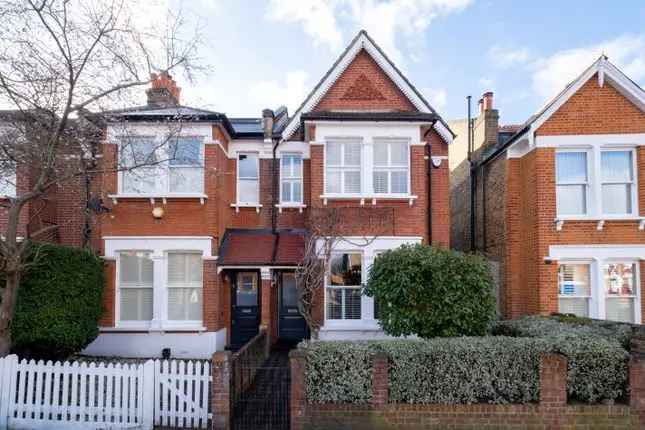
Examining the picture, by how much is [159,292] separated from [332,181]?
229 inches

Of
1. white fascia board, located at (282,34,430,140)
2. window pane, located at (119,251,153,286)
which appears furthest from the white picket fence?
white fascia board, located at (282,34,430,140)

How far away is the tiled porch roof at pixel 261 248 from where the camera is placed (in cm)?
1258

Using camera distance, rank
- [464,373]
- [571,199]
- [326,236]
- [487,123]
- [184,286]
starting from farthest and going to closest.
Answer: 1. [487,123]
2. [571,199]
3. [184,286]
4. [326,236]
5. [464,373]

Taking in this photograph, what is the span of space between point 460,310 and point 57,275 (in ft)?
29.5

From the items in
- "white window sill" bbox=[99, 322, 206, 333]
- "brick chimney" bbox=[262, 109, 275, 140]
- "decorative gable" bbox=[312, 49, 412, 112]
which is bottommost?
"white window sill" bbox=[99, 322, 206, 333]

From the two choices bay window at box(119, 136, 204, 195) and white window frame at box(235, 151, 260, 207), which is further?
white window frame at box(235, 151, 260, 207)

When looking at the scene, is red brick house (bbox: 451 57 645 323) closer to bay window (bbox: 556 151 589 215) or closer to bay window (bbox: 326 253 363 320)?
bay window (bbox: 556 151 589 215)

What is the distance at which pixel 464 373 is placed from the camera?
723 cm

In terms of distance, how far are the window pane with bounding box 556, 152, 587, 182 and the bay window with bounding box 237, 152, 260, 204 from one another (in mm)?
9001

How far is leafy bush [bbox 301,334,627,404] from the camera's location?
7.22 meters

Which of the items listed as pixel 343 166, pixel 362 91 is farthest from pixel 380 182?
pixel 362 91

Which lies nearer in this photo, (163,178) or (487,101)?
(163,178)

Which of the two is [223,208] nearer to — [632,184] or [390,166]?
[390,166]

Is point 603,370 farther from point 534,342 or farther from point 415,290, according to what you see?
point 415,290
